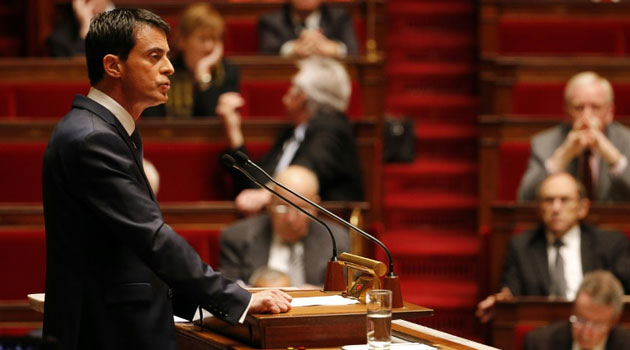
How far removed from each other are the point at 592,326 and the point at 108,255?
946mm

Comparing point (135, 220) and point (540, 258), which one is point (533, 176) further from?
point (135, 220)

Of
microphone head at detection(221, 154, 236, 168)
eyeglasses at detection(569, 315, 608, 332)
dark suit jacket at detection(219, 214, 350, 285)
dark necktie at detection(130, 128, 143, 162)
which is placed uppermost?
dark necktie at detection(130, 128, 143, 162)

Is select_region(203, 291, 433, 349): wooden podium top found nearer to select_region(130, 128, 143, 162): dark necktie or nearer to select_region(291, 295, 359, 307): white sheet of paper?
select_region(291, 295, 359, 307): white sheet of paper

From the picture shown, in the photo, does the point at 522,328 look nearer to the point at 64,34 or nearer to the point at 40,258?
the point at 40,258

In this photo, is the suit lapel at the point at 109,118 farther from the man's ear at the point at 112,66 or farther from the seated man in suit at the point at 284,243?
the seated man in suit at the point at 284,243

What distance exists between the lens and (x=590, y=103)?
2098mm

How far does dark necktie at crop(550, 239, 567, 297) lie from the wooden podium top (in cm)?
97

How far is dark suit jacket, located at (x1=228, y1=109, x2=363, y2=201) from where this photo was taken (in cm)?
203

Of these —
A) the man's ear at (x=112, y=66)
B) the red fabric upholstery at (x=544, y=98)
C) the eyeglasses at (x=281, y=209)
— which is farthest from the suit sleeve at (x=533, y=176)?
the man's ear at (x=112, y=66)

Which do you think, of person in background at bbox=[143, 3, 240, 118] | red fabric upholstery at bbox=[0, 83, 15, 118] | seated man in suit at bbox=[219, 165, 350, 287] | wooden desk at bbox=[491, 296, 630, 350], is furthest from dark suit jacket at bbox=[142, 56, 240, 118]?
wooden desk at bbox=[491, 296, 630, 350]

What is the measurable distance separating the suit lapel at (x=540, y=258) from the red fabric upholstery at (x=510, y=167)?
33 cm

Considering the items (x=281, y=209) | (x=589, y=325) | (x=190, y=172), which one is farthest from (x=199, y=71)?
(x=589, y=325)

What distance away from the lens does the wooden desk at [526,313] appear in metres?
1.69

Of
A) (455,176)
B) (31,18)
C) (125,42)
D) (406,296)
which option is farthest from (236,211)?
(31,18)
